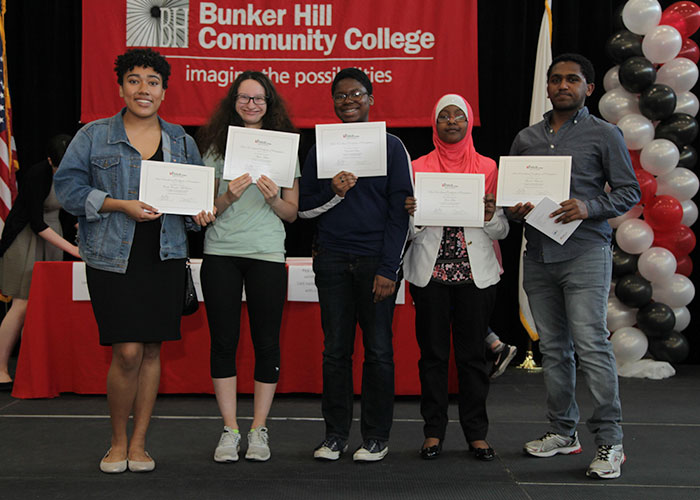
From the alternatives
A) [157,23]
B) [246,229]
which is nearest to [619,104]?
[246,229]

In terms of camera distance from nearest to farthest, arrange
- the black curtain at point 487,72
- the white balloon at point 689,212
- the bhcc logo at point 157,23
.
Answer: the white balloon at point 689,212 → the bhcc logo at point 157,23 → the black curtain at point 487,72

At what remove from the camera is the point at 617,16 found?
4.80 meters

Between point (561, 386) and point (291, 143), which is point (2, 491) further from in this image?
point (561, 386)

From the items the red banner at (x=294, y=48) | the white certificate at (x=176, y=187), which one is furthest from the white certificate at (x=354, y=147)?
the red banner at (x=294, y=48)

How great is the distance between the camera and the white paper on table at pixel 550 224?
99.3 inches

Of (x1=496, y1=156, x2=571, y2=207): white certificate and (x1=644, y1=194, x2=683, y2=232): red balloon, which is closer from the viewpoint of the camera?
(x1=496, y1=156, x2=571, y2=207): white certificate

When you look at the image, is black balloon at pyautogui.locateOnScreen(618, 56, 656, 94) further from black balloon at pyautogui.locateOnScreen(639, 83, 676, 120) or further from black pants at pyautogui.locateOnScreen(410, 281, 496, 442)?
black pants at pyautogui.locateOnScreen(410, 281, 496, 442)

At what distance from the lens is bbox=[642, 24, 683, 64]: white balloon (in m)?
4.50

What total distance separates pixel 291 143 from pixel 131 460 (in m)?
1.32

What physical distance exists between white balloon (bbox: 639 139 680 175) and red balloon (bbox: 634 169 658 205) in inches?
1.8

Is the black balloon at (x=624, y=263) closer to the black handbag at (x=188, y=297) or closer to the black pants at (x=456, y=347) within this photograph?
the black pants at (x=456, y=347)

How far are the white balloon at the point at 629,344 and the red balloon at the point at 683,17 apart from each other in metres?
2.09

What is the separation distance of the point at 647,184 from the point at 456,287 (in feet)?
8.32

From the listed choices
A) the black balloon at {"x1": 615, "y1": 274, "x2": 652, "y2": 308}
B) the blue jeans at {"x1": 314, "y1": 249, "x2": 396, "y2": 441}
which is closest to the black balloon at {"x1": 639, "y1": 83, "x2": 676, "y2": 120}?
the black balloon at {"x1": 615, "y1": 274, "x2": 652, "y2": 308}
